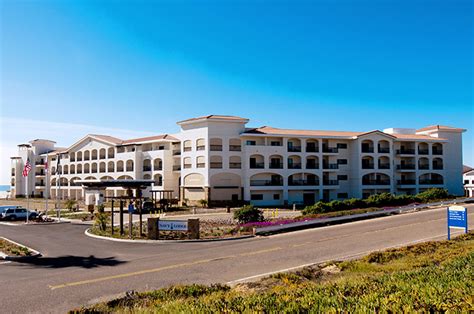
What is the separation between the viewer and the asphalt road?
38.8ft

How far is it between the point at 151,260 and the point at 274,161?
129 ft

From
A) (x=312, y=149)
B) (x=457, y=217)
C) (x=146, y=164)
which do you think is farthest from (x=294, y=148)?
(x=457, y=217)

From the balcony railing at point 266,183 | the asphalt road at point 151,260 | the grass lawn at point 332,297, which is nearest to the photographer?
the grass lawn at point 332,297

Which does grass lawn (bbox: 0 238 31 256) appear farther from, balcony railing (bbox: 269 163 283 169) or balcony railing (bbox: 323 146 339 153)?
balcony railing (bbox: 323 146 339 153)

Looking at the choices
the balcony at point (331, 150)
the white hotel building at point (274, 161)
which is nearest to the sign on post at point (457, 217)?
the white hotel building at point (274, 161)

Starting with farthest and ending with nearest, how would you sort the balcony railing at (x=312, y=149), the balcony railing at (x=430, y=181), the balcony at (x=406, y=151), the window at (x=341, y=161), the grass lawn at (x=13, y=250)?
the balcony railing at (x=430, y=181), the balcony at (x=406, y=151), the window at (x=341, y=161), the balcony railing at (x=312, y=149), the grass lawn at (x=13, y=250)

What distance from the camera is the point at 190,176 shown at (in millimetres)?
54812

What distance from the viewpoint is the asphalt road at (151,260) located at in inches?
465

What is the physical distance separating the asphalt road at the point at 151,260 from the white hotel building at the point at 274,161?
89.2ft

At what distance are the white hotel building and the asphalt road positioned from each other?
27.2 meters

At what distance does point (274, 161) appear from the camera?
54.5 metres

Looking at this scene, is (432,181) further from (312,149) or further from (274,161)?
(274,161)

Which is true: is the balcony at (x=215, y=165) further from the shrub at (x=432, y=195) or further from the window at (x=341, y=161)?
the shrub at (x=432, y=195)

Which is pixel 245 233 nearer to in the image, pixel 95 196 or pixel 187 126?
pixel 187 126
